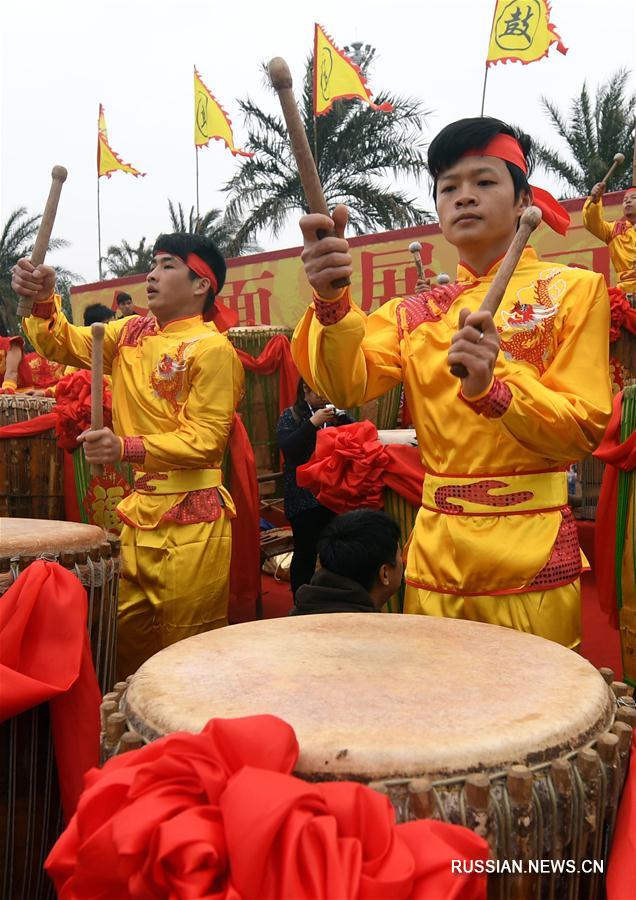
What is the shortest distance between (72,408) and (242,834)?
9.31ft

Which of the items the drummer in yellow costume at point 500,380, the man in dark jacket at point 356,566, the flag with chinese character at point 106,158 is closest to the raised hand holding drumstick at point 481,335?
the drummer in yellow costume at point 500,380

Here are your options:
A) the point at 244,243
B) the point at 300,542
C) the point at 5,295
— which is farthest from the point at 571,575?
the point at 5,295

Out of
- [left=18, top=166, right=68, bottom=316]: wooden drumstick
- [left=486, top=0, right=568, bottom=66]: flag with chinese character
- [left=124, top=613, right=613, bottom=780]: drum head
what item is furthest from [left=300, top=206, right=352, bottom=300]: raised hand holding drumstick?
[left=486, top=0, right=568, bottom=66]: flag with chinese character

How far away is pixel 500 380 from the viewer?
4.98ft

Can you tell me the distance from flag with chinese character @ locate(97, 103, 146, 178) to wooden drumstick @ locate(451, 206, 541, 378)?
755cm

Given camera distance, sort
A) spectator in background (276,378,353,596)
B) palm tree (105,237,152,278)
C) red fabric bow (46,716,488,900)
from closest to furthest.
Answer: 1. red fabric bow (46,716,488,900)
2. spectator in background (276,378,353,596)
3. palm tree (105,237,152,278)

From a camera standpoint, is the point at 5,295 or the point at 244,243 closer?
the point at 244,243

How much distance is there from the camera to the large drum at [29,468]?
3.57m

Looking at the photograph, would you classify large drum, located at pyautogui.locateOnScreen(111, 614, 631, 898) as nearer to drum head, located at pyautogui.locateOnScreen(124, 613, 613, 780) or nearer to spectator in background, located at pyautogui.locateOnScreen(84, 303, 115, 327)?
drum head, located at pyautogui.locateOnScreen(124, 613, 613, 780)

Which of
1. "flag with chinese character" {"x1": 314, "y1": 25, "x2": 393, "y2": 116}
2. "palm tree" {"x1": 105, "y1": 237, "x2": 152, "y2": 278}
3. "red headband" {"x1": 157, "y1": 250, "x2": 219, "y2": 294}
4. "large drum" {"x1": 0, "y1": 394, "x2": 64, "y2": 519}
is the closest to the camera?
"red headband" {"x1": 157, "y1": 250, "x2": 219, "y2": 294}

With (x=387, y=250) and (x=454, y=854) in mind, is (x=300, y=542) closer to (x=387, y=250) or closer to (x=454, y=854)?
(x=454, y=854)

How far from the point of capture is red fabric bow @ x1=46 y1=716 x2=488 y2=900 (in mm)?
765

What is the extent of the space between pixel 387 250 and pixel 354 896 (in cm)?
723

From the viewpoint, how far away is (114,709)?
1.19 meters
